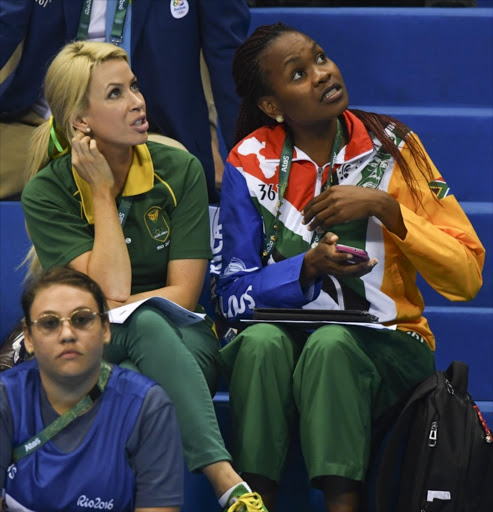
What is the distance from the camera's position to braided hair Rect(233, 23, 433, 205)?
3.16 meters

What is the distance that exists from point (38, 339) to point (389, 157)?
3.28 feet

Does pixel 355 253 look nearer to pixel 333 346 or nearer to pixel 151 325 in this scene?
pixel 333 346

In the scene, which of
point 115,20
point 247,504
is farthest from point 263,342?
point 115,20

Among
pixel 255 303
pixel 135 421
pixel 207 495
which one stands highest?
pixel 255 303

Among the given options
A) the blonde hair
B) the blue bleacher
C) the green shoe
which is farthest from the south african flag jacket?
the blue bleacher

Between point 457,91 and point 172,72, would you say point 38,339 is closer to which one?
point 172,72

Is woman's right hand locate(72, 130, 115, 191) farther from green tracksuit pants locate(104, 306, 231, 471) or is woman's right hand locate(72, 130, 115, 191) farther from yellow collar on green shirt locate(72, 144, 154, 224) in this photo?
green tracksuit pants locate(104, 306, 231, 471)

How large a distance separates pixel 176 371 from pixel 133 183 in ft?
1.79

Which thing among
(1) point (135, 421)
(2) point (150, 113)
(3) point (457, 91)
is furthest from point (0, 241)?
(3) point (457, 91)

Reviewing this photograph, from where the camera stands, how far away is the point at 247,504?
2713 millimetres

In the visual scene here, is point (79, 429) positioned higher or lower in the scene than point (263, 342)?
lower

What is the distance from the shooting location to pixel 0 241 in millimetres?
3750

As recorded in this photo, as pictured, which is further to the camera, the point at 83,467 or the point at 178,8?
the point at 178,8

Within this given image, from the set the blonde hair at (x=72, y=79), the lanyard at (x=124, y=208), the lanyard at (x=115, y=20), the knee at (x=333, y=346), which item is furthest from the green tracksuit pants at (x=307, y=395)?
the lanyard at (x=115, y=20)
